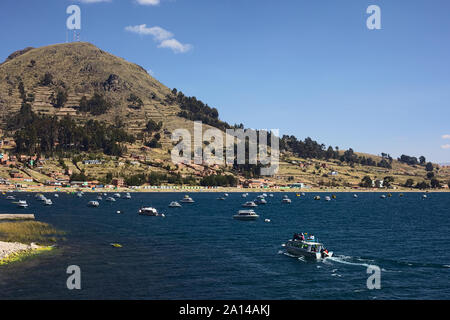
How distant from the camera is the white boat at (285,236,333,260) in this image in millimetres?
61219

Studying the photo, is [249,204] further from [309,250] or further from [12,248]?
[12,248]

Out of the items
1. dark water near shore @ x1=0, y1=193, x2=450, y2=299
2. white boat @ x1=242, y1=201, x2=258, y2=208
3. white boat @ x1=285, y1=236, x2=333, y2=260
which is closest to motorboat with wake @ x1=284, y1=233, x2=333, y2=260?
white boat @ x1=285, y1=236, x2=333, y2=260

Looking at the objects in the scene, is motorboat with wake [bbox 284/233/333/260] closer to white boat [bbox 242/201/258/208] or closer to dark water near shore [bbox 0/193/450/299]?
dark water near shore [bbox 0/193/450/299]

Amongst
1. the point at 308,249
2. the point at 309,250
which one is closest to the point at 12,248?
the point at 308,249

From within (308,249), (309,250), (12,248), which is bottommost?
(309,250)

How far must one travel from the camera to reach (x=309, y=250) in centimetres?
6162

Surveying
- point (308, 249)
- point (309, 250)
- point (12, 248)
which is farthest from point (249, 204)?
point (12, 248)

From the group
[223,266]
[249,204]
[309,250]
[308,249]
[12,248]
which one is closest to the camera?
[223,266]

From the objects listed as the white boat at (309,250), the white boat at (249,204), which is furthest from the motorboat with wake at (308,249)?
the white boat at (249,204)

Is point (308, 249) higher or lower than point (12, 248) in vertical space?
lower

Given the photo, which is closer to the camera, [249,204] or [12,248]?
[12,248]

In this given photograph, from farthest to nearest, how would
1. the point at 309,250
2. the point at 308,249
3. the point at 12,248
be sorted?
1. the point at 308,249
2. the point at 309,250
3. the point at 12,248

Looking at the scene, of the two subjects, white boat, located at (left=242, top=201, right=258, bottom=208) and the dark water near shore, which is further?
white boat, located at (left=242, top=201, right=258, bottom=208)

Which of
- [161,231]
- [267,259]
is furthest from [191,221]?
[267,259]
